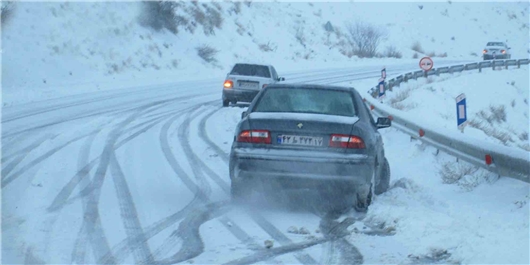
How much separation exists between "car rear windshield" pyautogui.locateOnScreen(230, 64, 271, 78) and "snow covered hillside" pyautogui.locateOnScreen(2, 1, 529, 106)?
5753 millimetres

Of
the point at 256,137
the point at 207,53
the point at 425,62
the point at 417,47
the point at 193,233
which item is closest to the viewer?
the point at 193,233

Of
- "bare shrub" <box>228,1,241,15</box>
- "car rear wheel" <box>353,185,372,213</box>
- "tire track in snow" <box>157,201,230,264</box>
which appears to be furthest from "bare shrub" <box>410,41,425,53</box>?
"tire track in snow" <box>157,201,230,264</box>

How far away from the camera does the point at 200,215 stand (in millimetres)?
7945

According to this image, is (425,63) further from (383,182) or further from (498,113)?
(383,182)

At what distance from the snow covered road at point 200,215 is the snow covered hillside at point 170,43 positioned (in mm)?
10641

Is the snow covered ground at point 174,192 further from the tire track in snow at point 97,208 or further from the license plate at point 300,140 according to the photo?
the license plate at point 300,140

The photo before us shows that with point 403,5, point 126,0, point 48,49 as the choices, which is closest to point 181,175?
point 48,49

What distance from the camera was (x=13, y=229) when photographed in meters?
7.09

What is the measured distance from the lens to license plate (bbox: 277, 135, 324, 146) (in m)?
8.03

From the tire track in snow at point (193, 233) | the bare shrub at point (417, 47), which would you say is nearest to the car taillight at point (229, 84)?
the tire track in snow at point (193, 233)

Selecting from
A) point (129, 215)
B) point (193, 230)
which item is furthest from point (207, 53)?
point (193, 230)

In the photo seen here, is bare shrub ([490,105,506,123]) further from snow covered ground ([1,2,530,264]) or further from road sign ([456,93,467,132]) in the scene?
road sign ([456,93,467,132])

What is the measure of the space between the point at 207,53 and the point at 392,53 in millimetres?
29307

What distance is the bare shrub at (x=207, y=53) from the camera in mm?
40253
